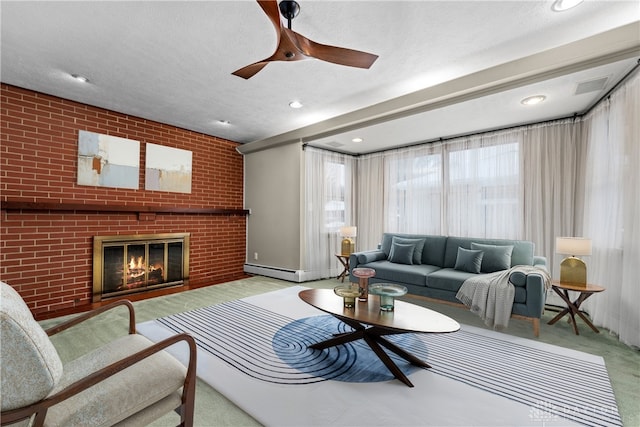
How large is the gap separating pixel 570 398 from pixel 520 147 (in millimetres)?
3341

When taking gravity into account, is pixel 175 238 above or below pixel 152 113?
below

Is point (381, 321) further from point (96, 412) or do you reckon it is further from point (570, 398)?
point (96, 412)

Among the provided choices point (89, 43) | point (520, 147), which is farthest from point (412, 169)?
point (89, 43)

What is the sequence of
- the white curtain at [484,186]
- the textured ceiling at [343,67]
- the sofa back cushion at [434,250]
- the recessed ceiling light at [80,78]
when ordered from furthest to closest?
the sofa back cushion at [434,250], the white curtain at [484,186], the recessed ceiling light at [80,78], the textured ceiling at [343,67]

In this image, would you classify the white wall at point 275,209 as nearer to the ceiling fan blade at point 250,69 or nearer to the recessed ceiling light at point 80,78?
the ceiling fan blade at point 250,69

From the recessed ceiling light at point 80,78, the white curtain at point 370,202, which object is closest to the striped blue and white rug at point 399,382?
the recessed ceiling light at point 80,78

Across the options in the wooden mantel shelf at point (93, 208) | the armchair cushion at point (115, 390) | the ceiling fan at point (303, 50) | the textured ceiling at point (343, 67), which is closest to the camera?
the armchair cushion at point (115, 390)

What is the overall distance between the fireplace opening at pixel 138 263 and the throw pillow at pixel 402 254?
11.2 feet

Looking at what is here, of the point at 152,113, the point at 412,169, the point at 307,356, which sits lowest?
the point at 307,356

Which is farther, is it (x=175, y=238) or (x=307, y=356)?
(x=175, y=238)

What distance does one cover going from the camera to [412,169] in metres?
5.34

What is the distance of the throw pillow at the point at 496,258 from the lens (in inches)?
145

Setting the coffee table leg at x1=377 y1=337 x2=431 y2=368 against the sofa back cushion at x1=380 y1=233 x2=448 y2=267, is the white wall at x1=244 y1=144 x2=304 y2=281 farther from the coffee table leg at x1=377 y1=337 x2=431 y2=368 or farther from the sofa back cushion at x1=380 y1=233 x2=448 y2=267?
the coffee table leg at x1=377 y1=337 x2=431 y2=368

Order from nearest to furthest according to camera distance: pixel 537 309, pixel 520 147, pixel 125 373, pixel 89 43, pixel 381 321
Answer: pixel 125 373 → pixel 381 321 → pixel 89 43 → pixel 537 309 → pixel 520 147
